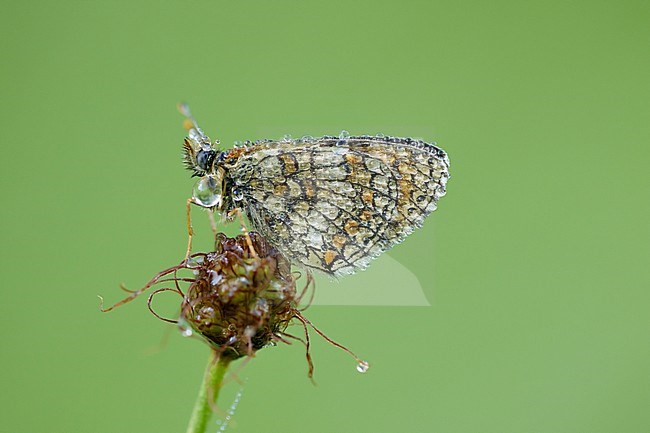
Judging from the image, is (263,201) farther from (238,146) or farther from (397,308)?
(397,308)

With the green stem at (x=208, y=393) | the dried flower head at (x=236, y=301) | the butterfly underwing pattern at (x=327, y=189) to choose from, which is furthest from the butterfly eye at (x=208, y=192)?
the green stem at (x=208, y=393)

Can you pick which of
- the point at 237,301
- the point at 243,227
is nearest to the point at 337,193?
the point at 243,227

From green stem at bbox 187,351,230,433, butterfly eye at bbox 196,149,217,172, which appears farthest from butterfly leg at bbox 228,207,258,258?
green stem at bbox 187,351,230,433

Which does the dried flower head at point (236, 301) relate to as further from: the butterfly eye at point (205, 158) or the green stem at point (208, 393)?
the butterfly eye at point (205, 158)

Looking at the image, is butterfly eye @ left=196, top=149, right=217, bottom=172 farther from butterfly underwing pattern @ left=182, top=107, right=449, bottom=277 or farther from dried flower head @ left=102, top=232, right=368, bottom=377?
dried flower head @ left=102, top=232, right=368, bottom=377

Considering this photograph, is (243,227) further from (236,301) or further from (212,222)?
(236,301)

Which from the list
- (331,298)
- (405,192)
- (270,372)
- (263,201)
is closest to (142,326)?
(270,372)
